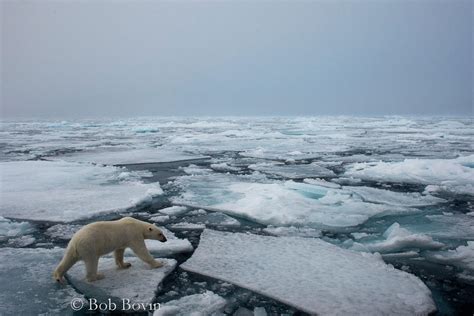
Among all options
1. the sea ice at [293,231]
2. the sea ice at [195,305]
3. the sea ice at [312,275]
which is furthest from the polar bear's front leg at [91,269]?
the sea ice at [293,231]

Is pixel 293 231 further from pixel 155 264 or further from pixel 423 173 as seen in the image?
pixel 423 173

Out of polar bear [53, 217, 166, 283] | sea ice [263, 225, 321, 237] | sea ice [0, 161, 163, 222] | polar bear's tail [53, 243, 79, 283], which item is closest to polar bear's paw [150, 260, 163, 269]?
polar bear [53, 217, 166, 283]

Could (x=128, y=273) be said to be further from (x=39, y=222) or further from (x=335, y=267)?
(x=39, y=222)

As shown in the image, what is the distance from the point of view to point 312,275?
347cm

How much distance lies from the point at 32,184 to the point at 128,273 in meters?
5.49

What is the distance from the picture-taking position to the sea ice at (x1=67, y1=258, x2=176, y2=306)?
3051 mm

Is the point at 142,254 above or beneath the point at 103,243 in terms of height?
beneath

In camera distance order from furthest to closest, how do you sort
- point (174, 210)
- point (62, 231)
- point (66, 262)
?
point (174, 210) → point (62, 231) → point (66, 262)

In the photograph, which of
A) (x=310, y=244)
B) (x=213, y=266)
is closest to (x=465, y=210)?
(x=310, y=244)

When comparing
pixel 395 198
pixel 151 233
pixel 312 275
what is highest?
pixel 151 233

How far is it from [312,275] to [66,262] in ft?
7.20

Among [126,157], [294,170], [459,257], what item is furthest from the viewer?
[126,157]

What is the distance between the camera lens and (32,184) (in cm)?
783

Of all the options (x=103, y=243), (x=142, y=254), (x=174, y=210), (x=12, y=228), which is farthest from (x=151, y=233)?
(x=12, y=228)
